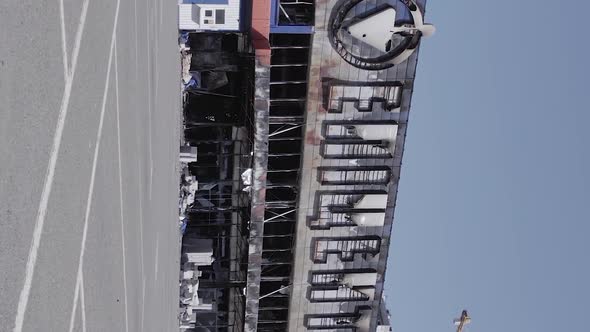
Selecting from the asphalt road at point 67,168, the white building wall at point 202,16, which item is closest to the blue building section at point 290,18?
the white building wall at point 202,16

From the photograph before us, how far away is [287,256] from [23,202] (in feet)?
112

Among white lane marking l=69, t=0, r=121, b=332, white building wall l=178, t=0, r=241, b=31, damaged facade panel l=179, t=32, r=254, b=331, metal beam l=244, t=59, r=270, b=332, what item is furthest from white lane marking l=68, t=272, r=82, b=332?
damaged facade panel l=179, t=32, r=254, b=331

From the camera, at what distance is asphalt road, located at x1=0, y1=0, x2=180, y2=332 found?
10.3 ft

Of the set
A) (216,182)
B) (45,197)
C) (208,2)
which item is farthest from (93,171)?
A: (216,182)

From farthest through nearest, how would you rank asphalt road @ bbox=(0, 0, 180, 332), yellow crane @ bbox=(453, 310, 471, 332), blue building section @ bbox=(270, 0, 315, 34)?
yellow crane @ bbox=(453, 310, 471, 332), blue building section @ bbox=(270, 0, 315, 34), asphalt road @ bbox=(0, 0, 180, 332)

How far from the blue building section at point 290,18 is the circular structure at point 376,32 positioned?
0.90m

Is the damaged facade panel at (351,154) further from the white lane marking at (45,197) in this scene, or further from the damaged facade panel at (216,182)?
the white lane marking at (45,197)

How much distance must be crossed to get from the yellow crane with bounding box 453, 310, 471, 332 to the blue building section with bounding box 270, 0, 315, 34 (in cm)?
2173

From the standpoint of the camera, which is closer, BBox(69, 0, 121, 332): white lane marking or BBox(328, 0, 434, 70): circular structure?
BBox(69, 0, 121, 332): white lane marking

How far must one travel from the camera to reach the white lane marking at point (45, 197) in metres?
3.24

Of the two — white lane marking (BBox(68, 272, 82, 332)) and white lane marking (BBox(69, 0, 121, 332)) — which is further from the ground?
white lane marking (BBox(69, 0, 121, 332))

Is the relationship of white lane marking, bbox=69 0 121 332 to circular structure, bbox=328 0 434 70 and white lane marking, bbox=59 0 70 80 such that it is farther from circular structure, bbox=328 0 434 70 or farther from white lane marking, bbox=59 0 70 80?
circular structure, bbox=328 0 434 70

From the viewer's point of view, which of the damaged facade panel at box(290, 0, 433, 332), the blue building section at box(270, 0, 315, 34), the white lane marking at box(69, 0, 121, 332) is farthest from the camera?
the damaged facade panel at box(290, 0, 433, 332)

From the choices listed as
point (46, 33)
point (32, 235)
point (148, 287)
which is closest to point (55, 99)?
point (46, 33)
